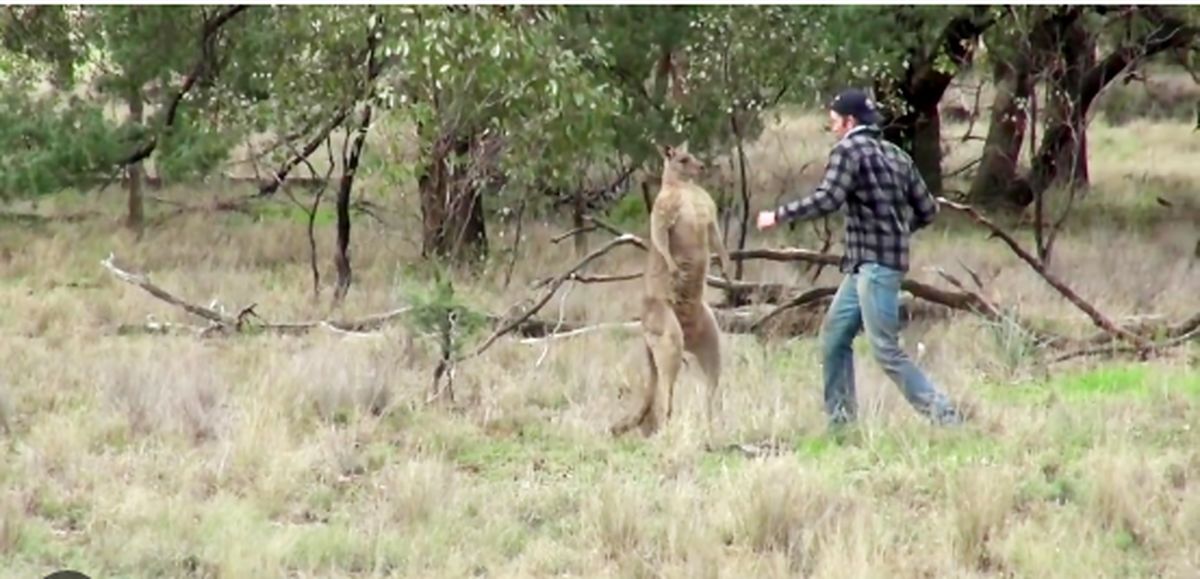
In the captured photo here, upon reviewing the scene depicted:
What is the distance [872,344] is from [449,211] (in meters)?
7.23

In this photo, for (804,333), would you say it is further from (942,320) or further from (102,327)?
(102,327)

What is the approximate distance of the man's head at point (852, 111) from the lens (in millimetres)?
8164

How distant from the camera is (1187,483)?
7.27 meters

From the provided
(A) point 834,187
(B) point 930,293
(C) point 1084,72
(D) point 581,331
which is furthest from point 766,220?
(C) point 1084,72

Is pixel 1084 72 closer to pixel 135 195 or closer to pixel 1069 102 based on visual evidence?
pixel 1069 102

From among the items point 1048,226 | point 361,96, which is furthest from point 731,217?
point 361,96

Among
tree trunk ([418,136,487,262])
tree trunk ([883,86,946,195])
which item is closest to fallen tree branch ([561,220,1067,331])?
tree trunk ([418,136,487,262])

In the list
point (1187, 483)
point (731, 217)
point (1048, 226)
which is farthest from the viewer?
point (1048, 226)

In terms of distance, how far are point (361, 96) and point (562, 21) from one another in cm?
161

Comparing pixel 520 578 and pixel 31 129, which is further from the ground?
pixel 31 129

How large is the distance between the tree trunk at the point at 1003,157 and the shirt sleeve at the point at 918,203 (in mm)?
12633

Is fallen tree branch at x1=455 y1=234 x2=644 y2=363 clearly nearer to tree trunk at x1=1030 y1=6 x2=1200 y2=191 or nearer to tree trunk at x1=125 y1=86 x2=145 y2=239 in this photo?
tree trunk at x1=1030 y1=6 x2=1200 y2=191

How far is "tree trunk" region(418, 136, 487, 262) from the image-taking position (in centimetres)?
1454

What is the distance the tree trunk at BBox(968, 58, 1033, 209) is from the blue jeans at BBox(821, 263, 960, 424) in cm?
1284
